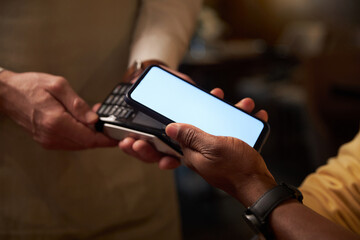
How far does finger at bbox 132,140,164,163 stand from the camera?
60cm

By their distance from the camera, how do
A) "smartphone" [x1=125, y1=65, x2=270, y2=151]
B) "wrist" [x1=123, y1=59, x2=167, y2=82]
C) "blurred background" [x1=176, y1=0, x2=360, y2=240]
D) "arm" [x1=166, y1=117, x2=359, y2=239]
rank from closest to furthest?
"arm" [x1=166, y1=117, x2=359, y2=239] → "smartphone" [x1=125, y1=65, x2=270, y2=151] → "wrist" [x1=123, y1=59, x2=167, y2=82] → "blurred background" [x1=176, y1=0, x2=360, y2=240]

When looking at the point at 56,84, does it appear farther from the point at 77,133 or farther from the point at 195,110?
the point at 195,110

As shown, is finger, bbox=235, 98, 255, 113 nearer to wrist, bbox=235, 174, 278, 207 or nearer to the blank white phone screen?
the blank white phone screen

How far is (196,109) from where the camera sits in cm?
59

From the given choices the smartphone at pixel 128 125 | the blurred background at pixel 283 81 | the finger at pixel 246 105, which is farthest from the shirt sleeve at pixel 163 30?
the blurred background at pixel 283 81

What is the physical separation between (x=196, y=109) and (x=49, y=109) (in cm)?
27

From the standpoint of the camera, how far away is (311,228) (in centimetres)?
42

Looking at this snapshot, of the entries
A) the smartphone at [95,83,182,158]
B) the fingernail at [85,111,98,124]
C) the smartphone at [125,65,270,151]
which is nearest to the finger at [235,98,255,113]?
the smartphone at [125,65,270,151]

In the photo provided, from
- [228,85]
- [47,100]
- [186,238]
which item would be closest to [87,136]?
[47,100]

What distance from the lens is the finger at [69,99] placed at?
1.95 feet

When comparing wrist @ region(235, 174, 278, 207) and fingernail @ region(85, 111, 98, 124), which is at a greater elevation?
wrist @ region(235, 174, 278, 207)

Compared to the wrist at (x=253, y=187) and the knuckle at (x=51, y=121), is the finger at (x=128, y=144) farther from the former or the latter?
the wrist at (x=253, y=187)

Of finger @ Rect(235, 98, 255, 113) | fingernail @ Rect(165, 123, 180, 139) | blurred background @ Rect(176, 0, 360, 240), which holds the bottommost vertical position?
blurred background @ Rect(176, 0, 360, 240)

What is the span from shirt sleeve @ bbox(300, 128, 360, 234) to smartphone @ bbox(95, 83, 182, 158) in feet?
0.87
